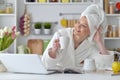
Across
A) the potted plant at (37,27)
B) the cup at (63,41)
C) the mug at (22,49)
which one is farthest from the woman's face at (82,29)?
the potted plant at (37,27)

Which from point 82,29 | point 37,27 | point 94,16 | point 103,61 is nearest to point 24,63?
point 103,61

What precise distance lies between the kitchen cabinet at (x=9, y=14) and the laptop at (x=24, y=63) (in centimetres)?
279

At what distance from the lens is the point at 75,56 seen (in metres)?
2.82

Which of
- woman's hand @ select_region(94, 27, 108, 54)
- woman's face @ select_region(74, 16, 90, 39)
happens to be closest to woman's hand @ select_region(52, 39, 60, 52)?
woman's face @ select_region(74, 16, 90, 39)

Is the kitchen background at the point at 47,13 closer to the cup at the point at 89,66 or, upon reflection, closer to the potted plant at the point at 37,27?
the potted plant at the point at 37,27

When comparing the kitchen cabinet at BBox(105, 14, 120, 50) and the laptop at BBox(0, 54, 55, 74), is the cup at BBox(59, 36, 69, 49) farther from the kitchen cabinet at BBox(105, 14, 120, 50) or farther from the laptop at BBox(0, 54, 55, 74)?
the kitchen cabinet at BBox(105, 14, 120, 50)

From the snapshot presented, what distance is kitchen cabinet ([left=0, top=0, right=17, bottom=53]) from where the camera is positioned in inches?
194

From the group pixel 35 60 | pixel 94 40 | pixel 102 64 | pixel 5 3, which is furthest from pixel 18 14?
pixel 35 60

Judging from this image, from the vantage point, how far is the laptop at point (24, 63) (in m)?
2.00

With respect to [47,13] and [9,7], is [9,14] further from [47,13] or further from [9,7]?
[47,13]

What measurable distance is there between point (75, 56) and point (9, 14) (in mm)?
2317

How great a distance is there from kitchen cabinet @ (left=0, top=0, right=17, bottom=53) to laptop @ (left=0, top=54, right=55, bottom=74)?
9.15ft

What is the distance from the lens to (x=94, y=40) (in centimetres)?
301

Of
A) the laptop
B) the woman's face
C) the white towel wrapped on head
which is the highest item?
the white towel wrapped on head
